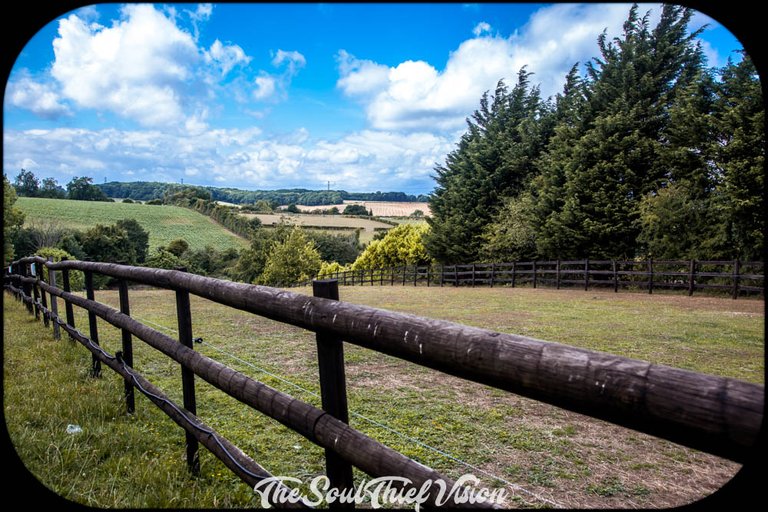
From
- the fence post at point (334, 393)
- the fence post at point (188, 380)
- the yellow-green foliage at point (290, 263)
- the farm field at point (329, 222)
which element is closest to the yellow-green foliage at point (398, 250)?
the yellow-green foliage at point (290, 263)

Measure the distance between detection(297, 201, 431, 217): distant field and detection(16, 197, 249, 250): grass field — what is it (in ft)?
75.9

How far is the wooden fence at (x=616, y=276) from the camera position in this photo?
14594 millimetres

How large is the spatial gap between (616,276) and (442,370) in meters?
19.8

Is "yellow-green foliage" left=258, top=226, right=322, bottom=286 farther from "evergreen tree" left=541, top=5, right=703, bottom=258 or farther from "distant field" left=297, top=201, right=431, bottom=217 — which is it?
"evergreen tree" left=541, top=5, right=703, bottom=258

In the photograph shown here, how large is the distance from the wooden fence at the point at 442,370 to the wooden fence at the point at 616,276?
569 inches

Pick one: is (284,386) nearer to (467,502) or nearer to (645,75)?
(467,502)

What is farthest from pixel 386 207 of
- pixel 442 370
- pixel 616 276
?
pixel 442 370

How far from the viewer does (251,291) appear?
2.13m

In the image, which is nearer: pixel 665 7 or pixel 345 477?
pixel 345 477

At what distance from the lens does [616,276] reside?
18.5 m

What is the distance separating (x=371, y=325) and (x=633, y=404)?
0.80 metres

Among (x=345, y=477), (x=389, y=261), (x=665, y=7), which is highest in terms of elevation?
(x=665, y=7)

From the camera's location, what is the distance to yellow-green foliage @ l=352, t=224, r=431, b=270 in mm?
39656

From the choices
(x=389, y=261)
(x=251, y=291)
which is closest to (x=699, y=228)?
(x=251, y=291)
